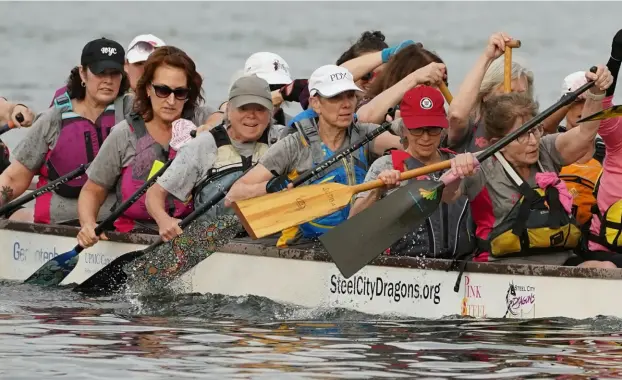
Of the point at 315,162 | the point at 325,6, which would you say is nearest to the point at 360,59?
the point at 315,162

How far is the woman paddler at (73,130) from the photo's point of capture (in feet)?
38.1

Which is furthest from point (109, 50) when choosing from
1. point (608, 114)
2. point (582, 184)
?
point (608, 114)

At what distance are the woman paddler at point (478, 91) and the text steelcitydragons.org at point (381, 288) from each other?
34.9 inches

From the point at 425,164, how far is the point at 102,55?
9.97 ft

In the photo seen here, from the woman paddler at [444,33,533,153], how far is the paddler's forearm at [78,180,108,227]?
2550 mm

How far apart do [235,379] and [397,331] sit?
1683 mm

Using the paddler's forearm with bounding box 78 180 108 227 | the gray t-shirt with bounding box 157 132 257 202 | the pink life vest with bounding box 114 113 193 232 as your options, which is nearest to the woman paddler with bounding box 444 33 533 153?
the gray t-shirt with bounding box 157 132 257 202

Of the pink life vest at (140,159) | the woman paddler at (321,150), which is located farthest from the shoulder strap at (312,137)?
the pink life vest at (140,159)

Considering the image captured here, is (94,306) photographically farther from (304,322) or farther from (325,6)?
(325,6)

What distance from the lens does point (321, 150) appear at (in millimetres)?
10023

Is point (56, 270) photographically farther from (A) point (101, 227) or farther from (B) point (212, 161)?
(B) point (212, 161)

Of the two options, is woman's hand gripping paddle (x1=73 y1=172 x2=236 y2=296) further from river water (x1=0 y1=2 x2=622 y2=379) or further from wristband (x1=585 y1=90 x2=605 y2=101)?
wristband (x1=585 y1=90 x2=605 y2=101)

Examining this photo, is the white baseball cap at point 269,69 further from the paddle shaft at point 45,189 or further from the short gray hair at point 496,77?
the short gray hair at point 496,77

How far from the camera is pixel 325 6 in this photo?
4531cm
